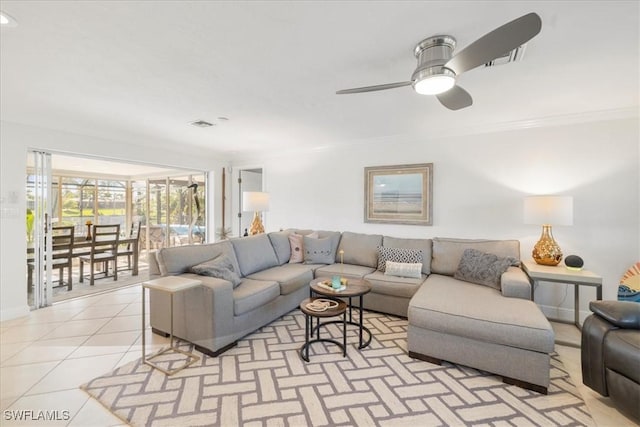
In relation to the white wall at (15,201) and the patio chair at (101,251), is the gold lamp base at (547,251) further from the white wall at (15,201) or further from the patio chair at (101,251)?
the patio chair at (101,251)

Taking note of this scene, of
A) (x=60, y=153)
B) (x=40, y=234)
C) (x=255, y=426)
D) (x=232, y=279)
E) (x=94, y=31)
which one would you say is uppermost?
(x=94, y=31)

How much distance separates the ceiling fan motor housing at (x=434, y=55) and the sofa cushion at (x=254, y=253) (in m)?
2.58

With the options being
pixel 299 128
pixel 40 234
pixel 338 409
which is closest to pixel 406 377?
pixel 338 409

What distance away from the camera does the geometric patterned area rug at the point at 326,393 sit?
1.70 m

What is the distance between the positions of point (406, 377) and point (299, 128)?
308 cm

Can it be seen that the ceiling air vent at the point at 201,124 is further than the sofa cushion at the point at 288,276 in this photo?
Yes

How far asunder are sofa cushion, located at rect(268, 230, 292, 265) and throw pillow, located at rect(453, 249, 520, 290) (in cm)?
227

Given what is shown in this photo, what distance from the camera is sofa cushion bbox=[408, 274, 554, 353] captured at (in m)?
1.96

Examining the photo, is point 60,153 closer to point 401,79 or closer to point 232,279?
point 232,279

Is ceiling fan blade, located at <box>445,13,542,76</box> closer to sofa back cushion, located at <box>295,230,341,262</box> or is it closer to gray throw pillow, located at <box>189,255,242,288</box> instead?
gray throw pillow, located at <box>189,255,242,288</box>

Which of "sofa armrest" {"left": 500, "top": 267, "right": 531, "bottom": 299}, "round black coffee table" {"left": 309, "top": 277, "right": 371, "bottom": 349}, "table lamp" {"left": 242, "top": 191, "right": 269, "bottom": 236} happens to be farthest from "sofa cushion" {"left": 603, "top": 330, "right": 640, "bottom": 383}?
"table lamp" {"left": 242, "top": 191, "right": 269, "bottom": 236}

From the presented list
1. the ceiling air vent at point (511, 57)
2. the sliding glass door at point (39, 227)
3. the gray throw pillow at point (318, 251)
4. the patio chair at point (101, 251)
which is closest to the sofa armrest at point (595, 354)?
the ceiling air vent at point (511, 57)

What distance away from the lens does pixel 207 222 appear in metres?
5.66

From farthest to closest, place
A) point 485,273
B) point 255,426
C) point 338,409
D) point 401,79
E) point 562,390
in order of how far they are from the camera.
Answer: point 485,273
point 401,79
point 562,390
point 338,409
point 255,426
